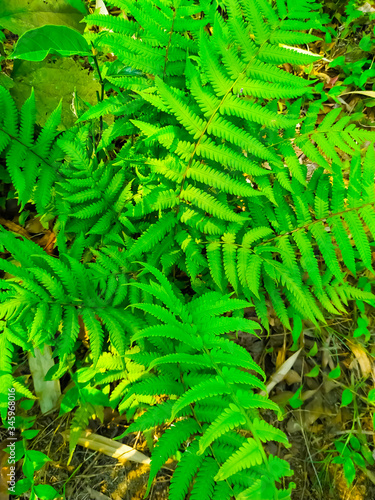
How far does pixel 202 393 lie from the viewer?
1283 mm

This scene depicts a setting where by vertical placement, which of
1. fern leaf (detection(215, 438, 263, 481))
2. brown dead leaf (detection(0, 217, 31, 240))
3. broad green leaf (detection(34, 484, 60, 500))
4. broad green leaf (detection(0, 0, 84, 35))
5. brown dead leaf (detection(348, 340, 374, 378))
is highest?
broad green leaf (detection(0, 0, 84, 35))

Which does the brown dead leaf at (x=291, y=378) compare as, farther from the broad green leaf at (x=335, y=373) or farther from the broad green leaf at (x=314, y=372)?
the broad green leaf at (x=335, y=373)

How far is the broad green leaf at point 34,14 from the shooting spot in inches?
94.0

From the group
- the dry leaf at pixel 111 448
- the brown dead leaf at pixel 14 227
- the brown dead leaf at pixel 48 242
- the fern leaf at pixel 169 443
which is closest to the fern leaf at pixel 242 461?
the fern leaf at pixel 169 443

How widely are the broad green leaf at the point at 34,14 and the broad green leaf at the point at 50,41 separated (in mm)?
427

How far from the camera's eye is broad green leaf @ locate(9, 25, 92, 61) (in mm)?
2037

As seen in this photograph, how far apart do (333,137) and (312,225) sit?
567 millimetres

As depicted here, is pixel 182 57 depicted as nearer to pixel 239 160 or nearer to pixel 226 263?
pixel 239 160

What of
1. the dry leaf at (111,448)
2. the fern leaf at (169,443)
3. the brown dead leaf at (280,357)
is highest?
the brown dead leaf at (280,357)

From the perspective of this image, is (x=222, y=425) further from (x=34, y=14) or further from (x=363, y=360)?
(x=34, y=14)

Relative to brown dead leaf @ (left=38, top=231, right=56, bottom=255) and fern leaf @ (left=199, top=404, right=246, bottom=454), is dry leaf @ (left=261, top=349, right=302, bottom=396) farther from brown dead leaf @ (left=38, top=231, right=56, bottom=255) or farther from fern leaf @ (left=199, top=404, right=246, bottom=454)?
brown dead leaf @ (left=38, top=231, right=56, bottom=255)

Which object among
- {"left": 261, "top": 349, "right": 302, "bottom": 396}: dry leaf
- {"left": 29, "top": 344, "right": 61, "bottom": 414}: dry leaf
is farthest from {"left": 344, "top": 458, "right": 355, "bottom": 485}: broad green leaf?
{"left": 29, "top": 344, "right": 61, "bottom": 414}: dry leaf

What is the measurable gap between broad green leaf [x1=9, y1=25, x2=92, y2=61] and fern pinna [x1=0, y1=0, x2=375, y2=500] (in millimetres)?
124

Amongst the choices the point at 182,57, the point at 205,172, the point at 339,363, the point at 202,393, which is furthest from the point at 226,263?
the point at 339,363
